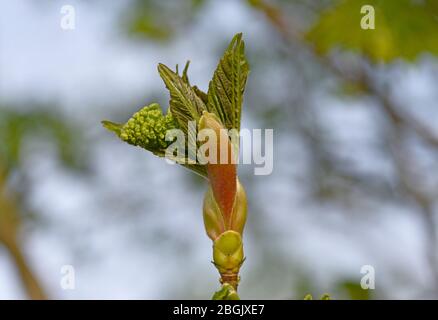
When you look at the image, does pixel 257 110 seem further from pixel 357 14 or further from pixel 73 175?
pixel 357 14

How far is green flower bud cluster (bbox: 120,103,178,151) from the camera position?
3.52ft

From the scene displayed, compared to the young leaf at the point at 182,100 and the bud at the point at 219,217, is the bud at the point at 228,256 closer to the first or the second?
the bud at the point at 219,217

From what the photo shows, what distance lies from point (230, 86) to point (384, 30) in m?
2.66

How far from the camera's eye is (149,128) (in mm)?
1083

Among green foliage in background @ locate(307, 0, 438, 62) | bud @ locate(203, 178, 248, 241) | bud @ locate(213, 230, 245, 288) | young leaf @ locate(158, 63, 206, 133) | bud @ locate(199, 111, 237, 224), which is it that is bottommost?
bud @ locate(213, 230, 245, 288)

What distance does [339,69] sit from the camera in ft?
13.3

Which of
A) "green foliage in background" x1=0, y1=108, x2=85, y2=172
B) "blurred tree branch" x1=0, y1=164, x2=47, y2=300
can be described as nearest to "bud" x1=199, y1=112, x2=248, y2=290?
"blurred tree branch" x1=0, y1=164, x2=47, y2=300

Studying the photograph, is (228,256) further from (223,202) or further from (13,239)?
(13,239)

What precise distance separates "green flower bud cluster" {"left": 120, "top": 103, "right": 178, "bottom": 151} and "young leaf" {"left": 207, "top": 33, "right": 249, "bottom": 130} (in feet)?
0.23

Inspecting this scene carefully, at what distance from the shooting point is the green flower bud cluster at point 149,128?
1.07 meters

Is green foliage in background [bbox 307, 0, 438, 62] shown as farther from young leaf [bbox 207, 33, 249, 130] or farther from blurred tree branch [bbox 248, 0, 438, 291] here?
young leaf [bbox 207, 33, 249, 130]

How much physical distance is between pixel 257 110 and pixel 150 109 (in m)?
4.61

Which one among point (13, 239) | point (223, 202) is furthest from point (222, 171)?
point (13, 239)
